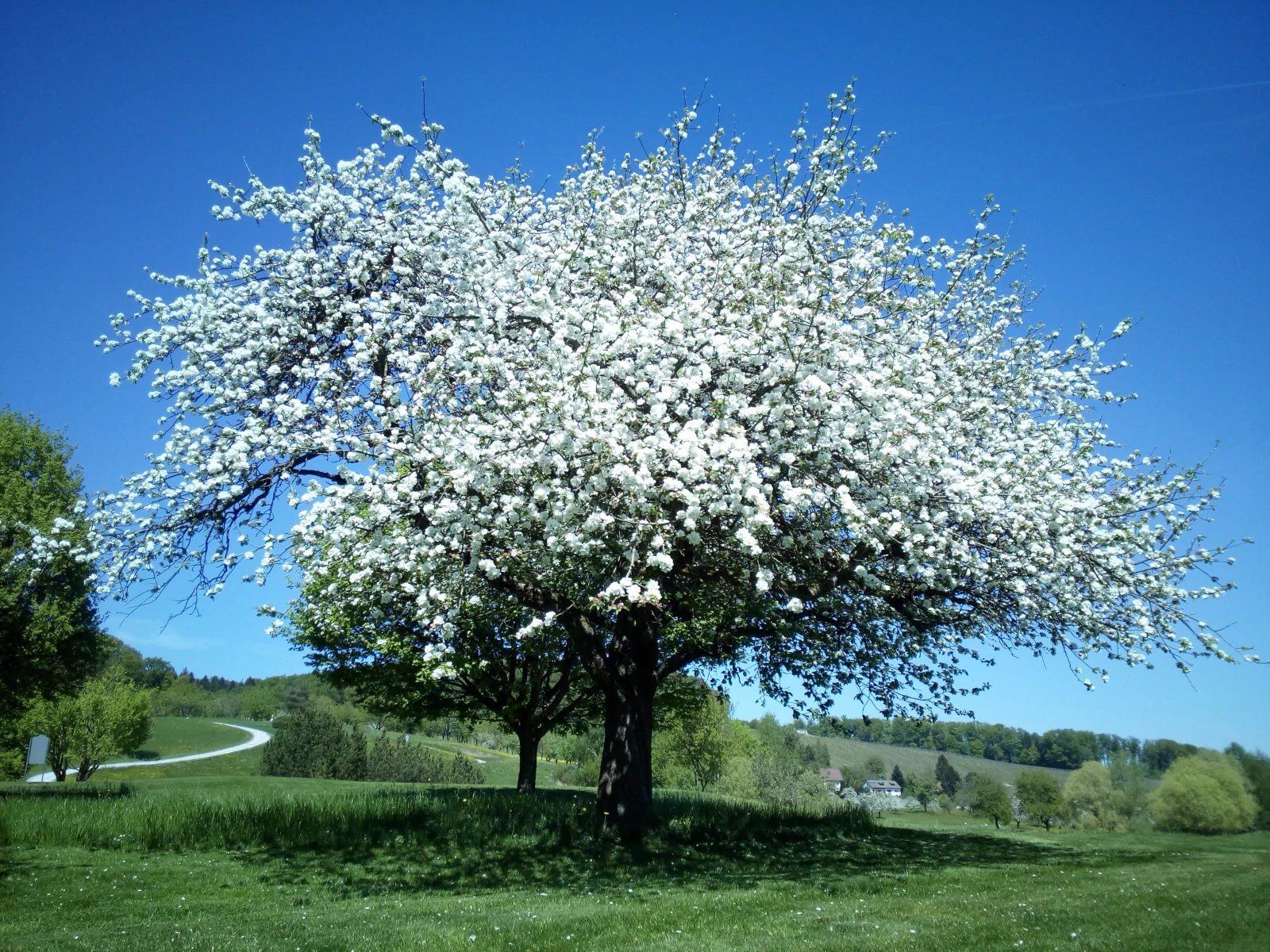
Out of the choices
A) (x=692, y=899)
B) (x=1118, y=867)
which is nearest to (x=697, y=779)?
(x=1118, y=867)

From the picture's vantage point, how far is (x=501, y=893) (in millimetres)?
10539

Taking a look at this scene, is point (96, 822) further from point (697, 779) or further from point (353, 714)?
point (353, 714)

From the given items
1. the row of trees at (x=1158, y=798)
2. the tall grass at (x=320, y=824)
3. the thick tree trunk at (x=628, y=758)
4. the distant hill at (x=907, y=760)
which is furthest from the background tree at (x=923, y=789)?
the thick tree trunk at (x=628, y=758)

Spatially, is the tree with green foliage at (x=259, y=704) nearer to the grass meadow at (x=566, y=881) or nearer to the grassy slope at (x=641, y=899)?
the grass meadow at (x=566, y=881)

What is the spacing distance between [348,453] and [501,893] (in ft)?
20.8

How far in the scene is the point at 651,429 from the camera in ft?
34.0

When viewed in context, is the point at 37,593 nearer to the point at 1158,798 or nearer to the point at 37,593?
the point at 37,593

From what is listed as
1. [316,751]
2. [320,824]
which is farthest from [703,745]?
[320,824]

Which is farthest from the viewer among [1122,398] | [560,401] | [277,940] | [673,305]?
[1122,398]

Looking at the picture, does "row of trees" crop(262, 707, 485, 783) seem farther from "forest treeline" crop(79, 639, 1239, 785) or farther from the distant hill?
the distant hill

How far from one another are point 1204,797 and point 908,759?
119 metres

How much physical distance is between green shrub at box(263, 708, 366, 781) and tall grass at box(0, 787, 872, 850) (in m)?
26.4

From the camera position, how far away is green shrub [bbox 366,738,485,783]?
4306cm

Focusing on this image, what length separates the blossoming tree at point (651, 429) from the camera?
1033 cm
